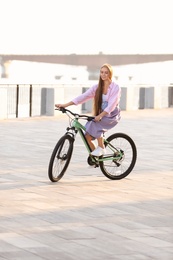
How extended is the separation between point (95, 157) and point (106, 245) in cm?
402

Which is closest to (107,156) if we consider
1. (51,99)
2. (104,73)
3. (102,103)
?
(102,103)

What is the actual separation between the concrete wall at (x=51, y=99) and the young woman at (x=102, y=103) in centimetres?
1202

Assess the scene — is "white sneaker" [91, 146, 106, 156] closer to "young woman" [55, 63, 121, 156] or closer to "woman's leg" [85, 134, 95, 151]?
"young woman" [55, 63, 121, 156]

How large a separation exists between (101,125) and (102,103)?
28cm

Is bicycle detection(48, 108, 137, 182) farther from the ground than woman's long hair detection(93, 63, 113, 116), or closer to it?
closer to it

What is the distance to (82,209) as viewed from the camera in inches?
348

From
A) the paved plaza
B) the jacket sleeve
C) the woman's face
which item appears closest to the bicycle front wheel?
the paved plaza

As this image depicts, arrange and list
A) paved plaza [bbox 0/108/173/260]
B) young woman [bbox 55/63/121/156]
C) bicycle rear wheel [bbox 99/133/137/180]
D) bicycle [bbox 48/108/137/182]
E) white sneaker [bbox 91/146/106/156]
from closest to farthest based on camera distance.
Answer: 1. paved plaza [bbox 0/108/173/260]
2. bicycle [bbox 48/108/137/182]
3. young woman [bbox 55/63/121/156]
4. white sneaker [bbox 91/146/106/156]
5. bicycle rear wheel [bbox 99/133/137/180]

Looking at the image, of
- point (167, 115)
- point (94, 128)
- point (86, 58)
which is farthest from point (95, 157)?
point (86, 58)

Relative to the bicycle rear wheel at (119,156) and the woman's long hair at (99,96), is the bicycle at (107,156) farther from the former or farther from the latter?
the woman's long hair at (99,96)

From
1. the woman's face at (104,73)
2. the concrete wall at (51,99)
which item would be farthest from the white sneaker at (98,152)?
the concrete wall at (51,99)

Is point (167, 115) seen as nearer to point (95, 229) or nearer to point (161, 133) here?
point (161, 133)

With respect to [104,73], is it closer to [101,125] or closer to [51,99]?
[101,125]

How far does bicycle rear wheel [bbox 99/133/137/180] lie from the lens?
36.5 ft
